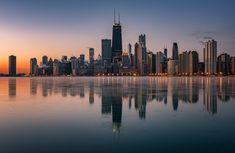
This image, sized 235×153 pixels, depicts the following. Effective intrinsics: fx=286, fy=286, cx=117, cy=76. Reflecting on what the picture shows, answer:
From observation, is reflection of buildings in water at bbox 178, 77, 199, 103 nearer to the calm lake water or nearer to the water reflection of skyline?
the water reflection of skyline

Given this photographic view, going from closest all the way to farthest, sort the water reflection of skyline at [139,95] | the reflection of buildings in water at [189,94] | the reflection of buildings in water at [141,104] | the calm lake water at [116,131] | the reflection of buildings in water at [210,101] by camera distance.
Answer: the calm lake water at [116,131], the reflection of buildings in water at [141,104], the reflection of buildings in water at [210,101], the water reflection of skyline at [139,95], the reflection of buildings in water at [189,94]

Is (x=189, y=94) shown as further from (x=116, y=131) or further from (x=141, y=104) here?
(x=116, y=131)

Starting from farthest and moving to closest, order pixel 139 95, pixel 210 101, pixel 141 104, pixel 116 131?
pixel 139 95
pixel 210 101
pixel 141 104
pixel 116 131

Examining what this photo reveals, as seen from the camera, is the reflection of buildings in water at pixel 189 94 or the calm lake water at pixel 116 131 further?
the reflection of buildings in water at pixel 189 94

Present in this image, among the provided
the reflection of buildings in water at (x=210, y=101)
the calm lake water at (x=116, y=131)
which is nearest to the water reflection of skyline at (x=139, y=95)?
the reflection of buildings in water at (x=210, y=101)

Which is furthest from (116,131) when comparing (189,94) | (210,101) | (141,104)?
(189,94)

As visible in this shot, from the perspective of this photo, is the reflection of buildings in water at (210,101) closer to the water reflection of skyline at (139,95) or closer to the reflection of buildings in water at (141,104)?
the water reflection of skyline at (139,95)

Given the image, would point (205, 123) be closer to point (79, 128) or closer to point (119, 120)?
point (119, 120)

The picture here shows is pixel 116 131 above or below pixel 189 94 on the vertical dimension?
below

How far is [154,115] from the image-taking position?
2427 cm

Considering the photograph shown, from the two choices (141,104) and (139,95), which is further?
(139,95)

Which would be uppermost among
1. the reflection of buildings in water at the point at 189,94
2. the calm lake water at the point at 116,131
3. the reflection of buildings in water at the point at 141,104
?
the reflection of buildings in water at the point at 189,94

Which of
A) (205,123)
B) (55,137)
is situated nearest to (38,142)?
(55,137)

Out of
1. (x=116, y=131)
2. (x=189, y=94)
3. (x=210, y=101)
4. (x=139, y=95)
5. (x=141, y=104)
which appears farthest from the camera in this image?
(x=189, y=94)
